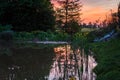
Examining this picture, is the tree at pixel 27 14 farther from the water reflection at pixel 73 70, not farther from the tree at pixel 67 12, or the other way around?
the water reflection at pixel 73 70

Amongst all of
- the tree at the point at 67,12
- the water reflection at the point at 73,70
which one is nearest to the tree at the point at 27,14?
the tree at the point at 67,12

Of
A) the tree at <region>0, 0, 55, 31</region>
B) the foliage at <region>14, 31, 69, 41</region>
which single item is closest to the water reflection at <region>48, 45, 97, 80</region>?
the foliage at <region>14, 31, 69, 41</region>

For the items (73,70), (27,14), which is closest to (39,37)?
(27,14)

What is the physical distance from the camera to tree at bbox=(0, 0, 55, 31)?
4734 cm

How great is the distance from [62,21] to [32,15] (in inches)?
307

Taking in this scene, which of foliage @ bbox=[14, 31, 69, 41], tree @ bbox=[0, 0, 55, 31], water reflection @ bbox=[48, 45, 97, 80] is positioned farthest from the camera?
tree @ bbox=[0, 0, 55, 31]

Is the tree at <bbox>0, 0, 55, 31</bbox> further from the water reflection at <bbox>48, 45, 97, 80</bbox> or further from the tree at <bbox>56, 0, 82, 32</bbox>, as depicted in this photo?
the water reflection at <bbox>48, 45, 97, 80</bbox>

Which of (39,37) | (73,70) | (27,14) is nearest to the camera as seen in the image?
(73,70)

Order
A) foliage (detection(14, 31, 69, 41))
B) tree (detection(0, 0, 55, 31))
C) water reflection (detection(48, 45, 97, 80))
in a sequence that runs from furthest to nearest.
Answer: tree (detection(0, 0, 55, 31)), foliage (detection(14, 31, 69, 41)), water reflection (detection(48, 45, 97, 80))

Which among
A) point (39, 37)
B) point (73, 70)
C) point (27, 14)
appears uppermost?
point (73, 70)

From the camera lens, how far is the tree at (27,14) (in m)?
47.3

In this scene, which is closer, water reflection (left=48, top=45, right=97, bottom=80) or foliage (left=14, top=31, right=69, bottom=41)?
water reflection (left=48, top=45, right=97, bottom=80)

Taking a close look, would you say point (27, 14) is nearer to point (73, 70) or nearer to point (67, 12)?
point (67, 12)

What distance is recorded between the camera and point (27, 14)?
156 feet
